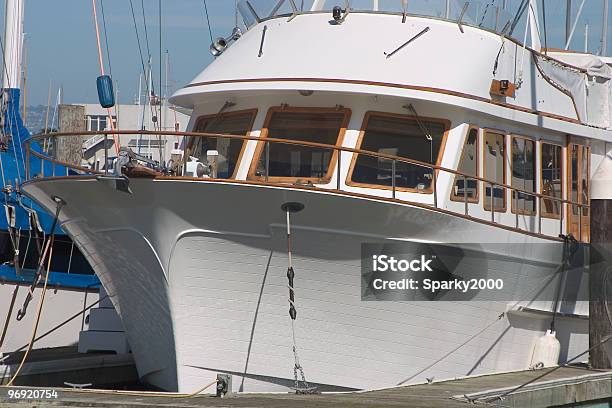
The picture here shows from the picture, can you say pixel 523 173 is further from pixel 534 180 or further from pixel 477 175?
pixel 477 175

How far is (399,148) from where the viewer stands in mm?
11984

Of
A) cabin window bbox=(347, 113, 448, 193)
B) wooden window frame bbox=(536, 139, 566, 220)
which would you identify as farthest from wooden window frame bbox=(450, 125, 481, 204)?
wooden window frame bbox=(536, 139, 566, 220)

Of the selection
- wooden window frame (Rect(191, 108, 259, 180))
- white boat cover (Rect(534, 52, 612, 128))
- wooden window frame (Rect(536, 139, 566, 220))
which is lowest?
wooden window frame (Rect(536, 139, 566, 220))

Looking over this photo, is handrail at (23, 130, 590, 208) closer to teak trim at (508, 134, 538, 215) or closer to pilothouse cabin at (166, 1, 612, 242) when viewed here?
pilothouse cabin at (166, 1, 612, 242)

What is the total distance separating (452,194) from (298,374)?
8.27 ft

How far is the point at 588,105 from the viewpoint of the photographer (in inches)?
573

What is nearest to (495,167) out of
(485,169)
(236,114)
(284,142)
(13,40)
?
(485,169)

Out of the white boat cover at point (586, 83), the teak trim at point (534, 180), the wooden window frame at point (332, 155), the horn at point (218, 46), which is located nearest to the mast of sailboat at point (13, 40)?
the horn at point (218, 46)

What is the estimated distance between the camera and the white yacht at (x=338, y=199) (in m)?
10.7

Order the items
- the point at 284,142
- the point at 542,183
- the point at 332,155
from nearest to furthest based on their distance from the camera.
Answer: the point at 284,142, the point at 332,155, the point at 542,183

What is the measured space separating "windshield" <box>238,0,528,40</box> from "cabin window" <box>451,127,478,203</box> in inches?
57.2

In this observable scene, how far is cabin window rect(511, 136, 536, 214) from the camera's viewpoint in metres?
12.8

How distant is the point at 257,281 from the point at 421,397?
6.27 ft

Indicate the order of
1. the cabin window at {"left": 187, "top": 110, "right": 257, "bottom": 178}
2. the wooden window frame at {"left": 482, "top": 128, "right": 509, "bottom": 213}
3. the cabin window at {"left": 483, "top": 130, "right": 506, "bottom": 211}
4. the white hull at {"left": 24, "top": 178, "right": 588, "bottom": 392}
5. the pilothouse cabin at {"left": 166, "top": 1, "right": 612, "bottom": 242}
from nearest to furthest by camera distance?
the white hull at {"left": 24, "top": 178, "right": 588, "bottom": 392}
the pilothouse cabin at {"left": 166, "top": 1, "right": 612, "bottom": 242}
the cabin window at {"left": 187, "top": 110, "right": 257, "bottom": 178}
the wooden window frame at {"left": 482, "top": 128, "right": 509, "bottom": 213}
the cabin window at {"left": 483, "top": 130, "right": 506, "bottom": 211}
